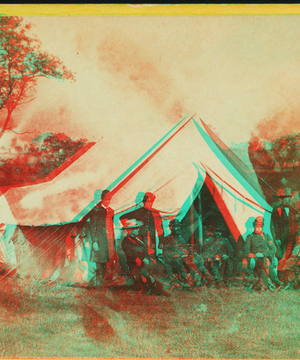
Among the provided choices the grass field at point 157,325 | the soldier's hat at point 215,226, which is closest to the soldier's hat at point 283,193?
the soldier's hat at point 215,226

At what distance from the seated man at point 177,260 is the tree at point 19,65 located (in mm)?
1982

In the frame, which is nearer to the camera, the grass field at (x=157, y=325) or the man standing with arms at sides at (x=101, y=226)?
the grass field at (x=157, y=325)

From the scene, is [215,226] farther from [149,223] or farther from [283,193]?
[283,193]

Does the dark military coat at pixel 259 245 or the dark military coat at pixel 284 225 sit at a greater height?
the dark military coat at pixel 284 225

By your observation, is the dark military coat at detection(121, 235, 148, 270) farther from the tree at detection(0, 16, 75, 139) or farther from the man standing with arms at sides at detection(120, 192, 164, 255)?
the tree at detection(0, 16, 75, 139)

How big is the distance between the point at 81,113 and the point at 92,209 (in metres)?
1.04

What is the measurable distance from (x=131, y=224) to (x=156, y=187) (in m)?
0.48

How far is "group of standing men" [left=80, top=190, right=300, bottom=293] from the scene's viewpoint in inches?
99.9

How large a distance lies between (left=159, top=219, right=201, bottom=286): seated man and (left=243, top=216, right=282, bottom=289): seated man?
1.91ft

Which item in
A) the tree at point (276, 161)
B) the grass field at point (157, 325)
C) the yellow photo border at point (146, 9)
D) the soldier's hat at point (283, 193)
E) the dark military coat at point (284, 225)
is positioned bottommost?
the grass field at point (157, 325)

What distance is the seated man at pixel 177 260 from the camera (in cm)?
254

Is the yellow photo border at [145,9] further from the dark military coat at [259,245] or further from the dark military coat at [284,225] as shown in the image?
→ the dark military coat at [259,245]

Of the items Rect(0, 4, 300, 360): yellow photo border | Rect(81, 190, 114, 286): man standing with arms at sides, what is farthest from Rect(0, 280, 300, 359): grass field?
Rect(0, 4, 300, 360): yellow photo border

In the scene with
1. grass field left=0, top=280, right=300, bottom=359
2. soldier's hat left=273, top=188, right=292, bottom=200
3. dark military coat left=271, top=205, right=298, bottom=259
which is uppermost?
soldier's hat left=273, top=188, right=292, bottom=200
